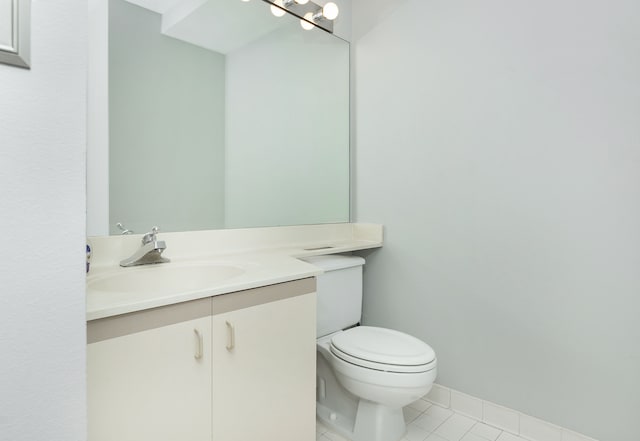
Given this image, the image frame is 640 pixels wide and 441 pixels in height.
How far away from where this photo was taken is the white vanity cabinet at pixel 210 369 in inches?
32.7

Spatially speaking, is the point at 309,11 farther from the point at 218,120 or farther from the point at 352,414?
the point at 352,414

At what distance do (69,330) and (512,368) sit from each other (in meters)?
1.68

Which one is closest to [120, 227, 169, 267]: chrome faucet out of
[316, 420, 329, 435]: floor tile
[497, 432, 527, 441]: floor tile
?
[316, 420, 329, 435]: floor tile

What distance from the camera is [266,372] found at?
1131 mm

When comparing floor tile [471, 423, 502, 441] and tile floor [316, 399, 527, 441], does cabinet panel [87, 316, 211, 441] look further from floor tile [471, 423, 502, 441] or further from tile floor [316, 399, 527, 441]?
floor tile [471, 423, 502, 441]

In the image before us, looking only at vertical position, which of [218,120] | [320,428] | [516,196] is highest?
[218,120]

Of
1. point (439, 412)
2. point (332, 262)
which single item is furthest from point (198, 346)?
point (439, 412)

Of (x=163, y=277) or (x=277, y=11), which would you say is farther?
(x=277, y=11)

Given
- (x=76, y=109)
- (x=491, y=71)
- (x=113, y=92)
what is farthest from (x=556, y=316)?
(x=113, y=92)

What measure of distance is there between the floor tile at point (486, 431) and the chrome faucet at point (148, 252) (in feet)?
5.14

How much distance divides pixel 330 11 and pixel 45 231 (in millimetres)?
1814

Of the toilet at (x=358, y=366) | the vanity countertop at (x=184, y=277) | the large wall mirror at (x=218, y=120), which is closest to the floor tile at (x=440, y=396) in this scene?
the toilet at (x=358, y=366)

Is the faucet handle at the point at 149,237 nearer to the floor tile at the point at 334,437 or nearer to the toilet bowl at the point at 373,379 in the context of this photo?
the toilet bowl at the point at 373,379

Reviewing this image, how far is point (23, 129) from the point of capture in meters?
0.61
